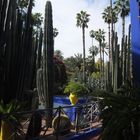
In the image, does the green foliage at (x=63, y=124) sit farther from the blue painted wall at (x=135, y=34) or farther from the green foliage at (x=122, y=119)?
the green foliage at (x=122, y=119)

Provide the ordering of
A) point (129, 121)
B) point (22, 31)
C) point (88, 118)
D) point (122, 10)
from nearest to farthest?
1. point (129, 121)
2. point (22, 31)
3. point (88, 118)
4. point (122, 10)

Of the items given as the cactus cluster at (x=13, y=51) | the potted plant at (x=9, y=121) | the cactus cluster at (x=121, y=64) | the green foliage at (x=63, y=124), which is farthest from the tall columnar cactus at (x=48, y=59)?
the potted plant at (x=9, y=121)

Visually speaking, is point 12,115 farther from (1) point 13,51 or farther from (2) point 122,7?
(2) point 122,7

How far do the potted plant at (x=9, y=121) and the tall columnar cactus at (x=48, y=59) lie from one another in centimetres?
499

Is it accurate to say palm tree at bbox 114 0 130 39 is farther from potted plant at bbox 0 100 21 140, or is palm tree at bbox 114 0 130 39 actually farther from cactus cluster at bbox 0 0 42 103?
potted plant at bbox 0 100 21 140

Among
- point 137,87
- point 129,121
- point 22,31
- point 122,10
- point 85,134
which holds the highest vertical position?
point 122,10

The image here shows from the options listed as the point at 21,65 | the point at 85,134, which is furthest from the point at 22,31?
the point at 85,134

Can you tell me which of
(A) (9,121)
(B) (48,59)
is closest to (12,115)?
(A) (9,121)

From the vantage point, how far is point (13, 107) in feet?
27.1

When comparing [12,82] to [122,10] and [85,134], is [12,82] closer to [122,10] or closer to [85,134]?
[85,134]

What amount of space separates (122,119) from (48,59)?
8.62 meters

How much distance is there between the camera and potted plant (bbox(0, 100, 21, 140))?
782 centimetres

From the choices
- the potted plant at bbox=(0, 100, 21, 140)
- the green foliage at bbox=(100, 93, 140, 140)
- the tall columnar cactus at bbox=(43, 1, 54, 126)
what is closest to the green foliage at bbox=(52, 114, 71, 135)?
the tall columnar cactus at bbox=(43, 1, 54, 126)

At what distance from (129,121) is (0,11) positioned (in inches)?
183
